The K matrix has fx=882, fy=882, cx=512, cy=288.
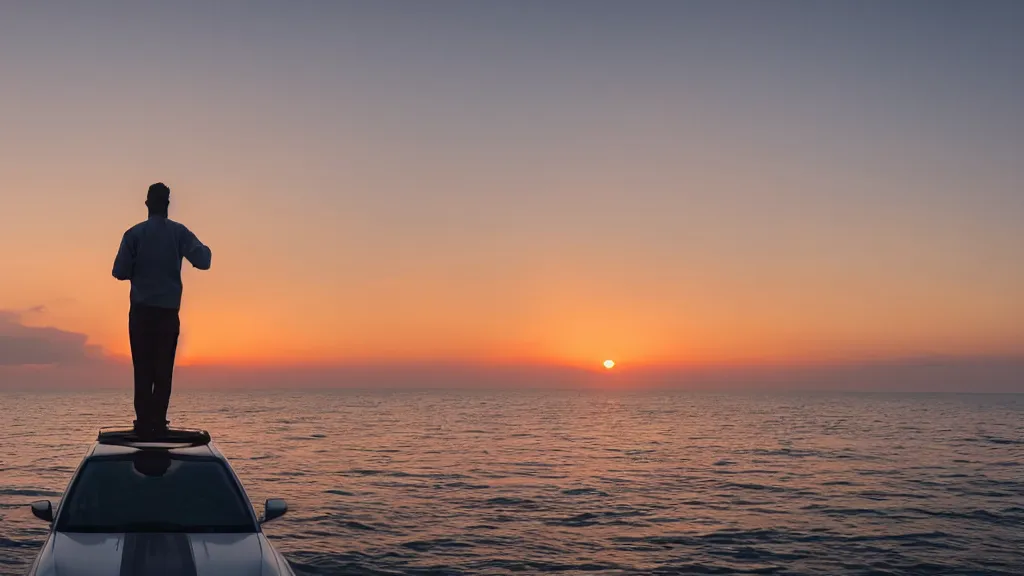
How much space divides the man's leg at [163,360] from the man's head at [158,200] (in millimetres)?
889

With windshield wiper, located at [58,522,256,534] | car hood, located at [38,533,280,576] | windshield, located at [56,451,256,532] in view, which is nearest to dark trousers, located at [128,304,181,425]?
windshield, located at [56,451,256,532]

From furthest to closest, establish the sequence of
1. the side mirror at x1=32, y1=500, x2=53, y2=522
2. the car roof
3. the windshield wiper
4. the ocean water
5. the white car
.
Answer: the ocean water
the car roof
the side mirror at x1=32, y1=500, x2=53, y2=522
the windshield wiper
the white car

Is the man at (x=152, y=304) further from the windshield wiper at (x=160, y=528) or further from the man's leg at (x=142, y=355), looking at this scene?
the windshield wiper at (x=160, y=528)

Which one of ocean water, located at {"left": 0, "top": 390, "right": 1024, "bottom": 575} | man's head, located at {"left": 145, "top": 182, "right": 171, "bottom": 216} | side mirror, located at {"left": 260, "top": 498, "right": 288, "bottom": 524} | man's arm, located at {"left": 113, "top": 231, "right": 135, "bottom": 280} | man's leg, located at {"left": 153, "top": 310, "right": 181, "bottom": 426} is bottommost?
ocean water, located at {"left": 0, "top": 390, "right": 1024, "bottom": 575}

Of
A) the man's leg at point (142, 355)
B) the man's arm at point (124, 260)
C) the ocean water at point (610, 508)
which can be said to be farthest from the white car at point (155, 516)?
the ocean water at point (610, 508)

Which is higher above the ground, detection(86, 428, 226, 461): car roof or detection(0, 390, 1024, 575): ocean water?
detection(86, 428, 226, 461): car roof

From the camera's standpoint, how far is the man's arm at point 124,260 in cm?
744

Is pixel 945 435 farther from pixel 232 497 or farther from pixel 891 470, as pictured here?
pixel 232 497

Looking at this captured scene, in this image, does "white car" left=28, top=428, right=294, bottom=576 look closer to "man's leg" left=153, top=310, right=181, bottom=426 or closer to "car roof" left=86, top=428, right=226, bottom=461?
"car roof" left=86, top=428, right=226, bottom=461

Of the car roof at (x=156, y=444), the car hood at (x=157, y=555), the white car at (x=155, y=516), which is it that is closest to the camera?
the car hood at (x=157, y=555)

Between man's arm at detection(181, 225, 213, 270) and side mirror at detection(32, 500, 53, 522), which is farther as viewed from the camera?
man's arm at detection(181, 225, 213, 270)

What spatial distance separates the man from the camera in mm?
7449

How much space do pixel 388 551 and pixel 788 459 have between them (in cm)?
2511

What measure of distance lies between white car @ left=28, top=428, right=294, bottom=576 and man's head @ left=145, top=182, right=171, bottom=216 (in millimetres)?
1947
